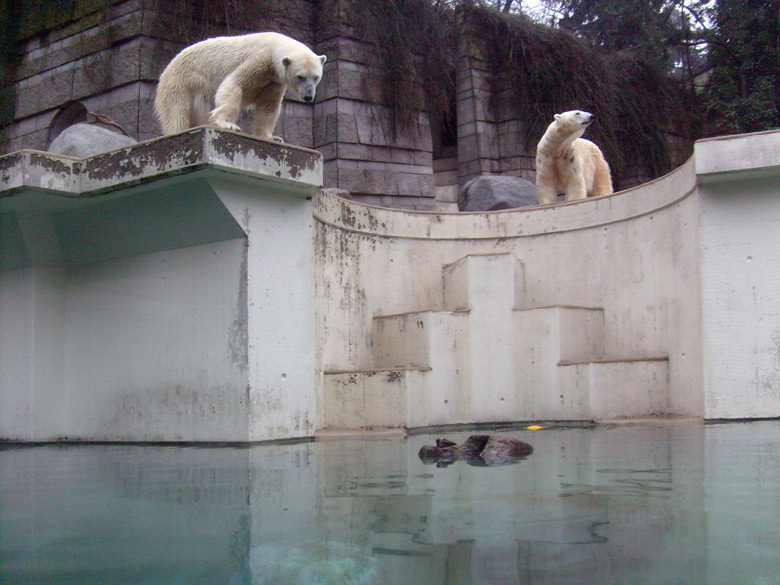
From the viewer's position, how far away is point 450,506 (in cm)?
338

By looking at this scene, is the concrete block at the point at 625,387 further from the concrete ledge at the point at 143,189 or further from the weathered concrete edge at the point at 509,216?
the concrete ledge at the point at 143,189

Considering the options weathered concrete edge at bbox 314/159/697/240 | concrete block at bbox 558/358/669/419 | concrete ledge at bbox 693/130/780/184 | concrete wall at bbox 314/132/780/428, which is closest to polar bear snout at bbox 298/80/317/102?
weathered concrete edge at bbox 314/159/697/240

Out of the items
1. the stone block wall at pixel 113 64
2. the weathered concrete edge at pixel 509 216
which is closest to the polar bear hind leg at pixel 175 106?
the weathered concrete edge at pixel 509 216

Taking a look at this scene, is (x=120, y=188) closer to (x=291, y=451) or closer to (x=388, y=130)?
(x=291, y=451)

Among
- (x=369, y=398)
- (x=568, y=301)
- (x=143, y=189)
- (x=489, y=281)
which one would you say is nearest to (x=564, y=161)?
(x=568, y=301)

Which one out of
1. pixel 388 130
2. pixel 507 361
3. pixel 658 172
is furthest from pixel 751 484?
pixel 658 172

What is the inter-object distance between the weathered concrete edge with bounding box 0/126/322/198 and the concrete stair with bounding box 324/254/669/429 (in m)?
1.73

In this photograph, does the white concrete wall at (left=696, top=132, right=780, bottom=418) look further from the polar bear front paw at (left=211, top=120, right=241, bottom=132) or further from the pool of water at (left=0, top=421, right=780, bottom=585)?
the polar bear front paw at (left=211, top=120, right=241, bottom=132)

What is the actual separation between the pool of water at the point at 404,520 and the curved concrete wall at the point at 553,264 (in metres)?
2.52

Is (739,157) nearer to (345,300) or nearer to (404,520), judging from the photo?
(345,300)

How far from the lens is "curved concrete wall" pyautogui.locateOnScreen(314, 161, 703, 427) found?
7.43 m

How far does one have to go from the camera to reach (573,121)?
922 centimetres

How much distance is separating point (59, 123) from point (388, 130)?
4748 mm

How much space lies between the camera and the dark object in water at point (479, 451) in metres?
4.94
